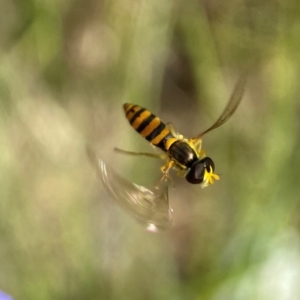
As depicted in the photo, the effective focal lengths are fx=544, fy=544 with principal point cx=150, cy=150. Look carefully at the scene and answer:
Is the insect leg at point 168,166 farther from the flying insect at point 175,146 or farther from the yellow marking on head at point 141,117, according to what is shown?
the yellow marking on head at point 141,117

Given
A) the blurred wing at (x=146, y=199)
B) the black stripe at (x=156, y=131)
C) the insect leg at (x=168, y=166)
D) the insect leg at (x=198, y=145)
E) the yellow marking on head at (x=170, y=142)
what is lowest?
the blurred wing at (x=146, y=199)

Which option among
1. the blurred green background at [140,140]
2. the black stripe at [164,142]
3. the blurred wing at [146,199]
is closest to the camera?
the blurred wing at [146,199]

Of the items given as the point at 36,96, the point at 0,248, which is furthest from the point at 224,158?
the point at 0,248

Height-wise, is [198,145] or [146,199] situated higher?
[198,145]

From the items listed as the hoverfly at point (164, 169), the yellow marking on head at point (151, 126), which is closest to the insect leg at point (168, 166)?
the hoverfly at point (164, 169)

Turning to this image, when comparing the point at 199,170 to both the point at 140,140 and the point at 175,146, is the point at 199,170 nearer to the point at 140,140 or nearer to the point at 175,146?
the point at 175,146

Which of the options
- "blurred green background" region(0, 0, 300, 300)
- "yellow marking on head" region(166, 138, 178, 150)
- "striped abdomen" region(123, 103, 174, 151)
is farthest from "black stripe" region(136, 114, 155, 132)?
"blurred green background" region(0, 0, 300, 300)

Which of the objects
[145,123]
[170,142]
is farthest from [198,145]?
[145,123]

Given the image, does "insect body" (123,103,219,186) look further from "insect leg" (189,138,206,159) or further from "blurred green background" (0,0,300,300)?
"blurred green background" (0,0,300,300)
